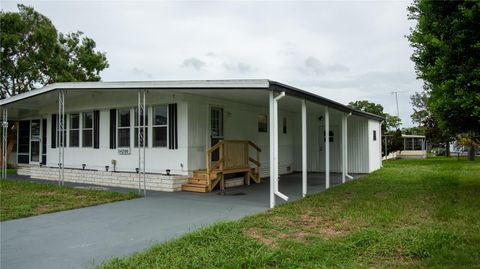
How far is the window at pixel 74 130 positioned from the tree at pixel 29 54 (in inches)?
229

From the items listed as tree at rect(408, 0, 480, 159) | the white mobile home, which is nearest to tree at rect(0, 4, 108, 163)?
the white mobile home

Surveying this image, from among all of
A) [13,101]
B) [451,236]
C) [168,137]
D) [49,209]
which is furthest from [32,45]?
[451,236]

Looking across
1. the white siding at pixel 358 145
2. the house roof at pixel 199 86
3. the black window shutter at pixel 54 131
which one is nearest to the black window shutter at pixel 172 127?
the house roof at pixel 199 86

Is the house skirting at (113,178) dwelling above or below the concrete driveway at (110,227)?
above

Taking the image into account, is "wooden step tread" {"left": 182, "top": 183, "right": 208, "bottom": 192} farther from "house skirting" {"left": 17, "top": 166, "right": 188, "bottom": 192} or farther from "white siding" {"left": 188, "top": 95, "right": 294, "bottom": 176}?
"white siding" {"left": 188, "top": 95, "right": 294, "bottom": 176}

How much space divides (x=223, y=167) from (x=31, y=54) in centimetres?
1244

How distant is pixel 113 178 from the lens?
11219 mm

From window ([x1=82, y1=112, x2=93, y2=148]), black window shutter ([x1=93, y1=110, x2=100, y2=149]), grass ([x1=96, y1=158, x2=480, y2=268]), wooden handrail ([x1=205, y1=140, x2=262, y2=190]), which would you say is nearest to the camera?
grass ([x1=96, y1=158, x2=480, y2=268])

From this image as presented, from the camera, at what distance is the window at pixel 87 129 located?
12.6 meters

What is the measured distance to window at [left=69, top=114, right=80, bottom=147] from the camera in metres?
13.0

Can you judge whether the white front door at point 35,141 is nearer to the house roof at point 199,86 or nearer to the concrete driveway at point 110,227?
the house roof at point 199,86

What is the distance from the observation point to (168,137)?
10484mm

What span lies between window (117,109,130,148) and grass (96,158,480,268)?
6.14 meters

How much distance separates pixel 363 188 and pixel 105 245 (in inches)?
285
